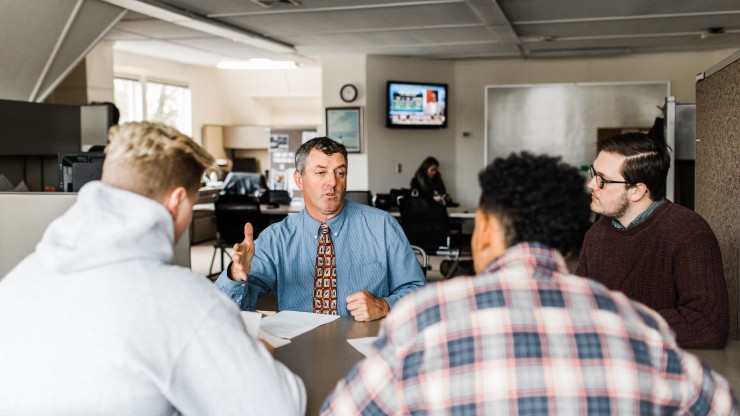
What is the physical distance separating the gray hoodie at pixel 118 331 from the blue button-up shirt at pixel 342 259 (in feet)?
4.55

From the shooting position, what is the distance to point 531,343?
3.42ft

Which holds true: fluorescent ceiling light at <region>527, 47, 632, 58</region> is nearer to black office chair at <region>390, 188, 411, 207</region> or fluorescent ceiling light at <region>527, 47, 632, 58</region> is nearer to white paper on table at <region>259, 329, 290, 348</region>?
black office chair at <region>390, 188, 411, 207</region>

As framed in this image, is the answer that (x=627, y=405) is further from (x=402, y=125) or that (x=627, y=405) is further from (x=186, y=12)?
(x=402, y=125)

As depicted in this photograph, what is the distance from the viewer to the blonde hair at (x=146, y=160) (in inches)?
49.8

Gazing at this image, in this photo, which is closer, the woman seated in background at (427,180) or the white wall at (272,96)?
the woman seated in background at (427,180)

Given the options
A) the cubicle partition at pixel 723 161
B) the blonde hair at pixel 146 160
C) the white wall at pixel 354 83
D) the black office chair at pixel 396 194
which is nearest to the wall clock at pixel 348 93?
the white wall at pixel 354 83

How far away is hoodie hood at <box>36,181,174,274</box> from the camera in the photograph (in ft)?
3.85

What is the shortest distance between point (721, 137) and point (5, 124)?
478 cm

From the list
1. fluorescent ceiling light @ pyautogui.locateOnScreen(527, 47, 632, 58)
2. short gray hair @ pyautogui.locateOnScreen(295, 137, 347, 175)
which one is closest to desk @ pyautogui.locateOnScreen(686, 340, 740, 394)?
short gray hair @ pyautogui.locateOnScreen(295, 137, 347, 175)

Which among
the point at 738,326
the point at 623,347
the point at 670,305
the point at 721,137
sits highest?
the point at 721,137

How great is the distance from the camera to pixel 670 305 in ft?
7.04

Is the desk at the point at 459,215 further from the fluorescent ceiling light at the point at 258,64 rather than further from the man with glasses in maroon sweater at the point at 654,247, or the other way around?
the man with glasses in maroon sweater at the point at 654,247

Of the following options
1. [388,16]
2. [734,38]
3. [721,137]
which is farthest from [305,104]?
[721,137]

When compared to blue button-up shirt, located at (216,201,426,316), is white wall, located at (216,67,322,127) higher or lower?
higher
